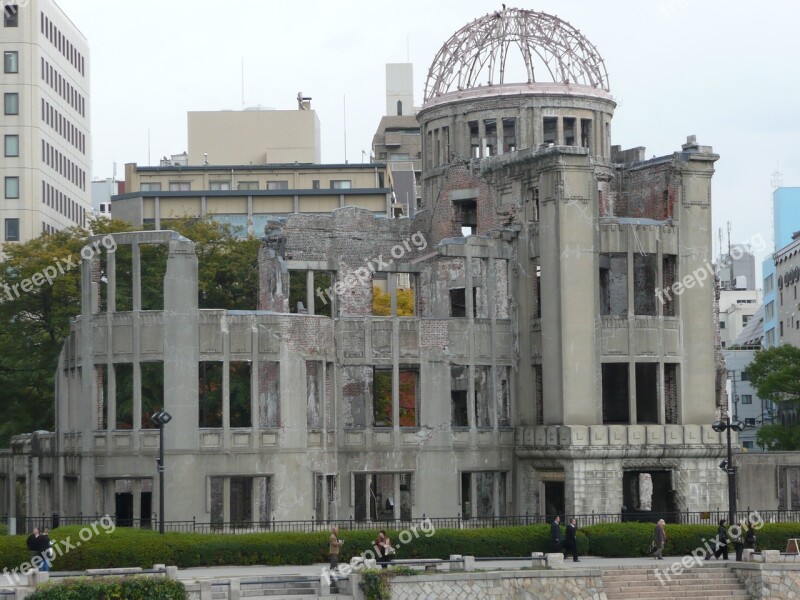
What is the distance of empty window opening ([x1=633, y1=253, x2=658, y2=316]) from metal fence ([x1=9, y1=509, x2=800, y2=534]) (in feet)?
25.9

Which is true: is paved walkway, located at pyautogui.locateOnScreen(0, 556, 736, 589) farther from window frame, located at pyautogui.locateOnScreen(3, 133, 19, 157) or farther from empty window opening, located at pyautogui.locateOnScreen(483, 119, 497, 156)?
window frame, located at pyautogui.locateOnScreen(3, 133, 19, 157)

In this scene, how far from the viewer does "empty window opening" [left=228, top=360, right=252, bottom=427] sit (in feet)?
230

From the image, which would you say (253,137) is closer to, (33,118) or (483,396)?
(33,118)

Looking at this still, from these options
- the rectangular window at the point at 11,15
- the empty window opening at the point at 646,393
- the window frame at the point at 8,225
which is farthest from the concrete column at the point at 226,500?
the rectangular window at the point at 11,15

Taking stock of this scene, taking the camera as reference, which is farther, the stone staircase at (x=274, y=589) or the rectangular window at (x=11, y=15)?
the rectangular window at (x=11, y=15)

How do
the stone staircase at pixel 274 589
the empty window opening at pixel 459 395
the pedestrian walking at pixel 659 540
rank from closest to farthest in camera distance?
1. the stone staircase at pixel 274 589
2. the pedestrian walking at pixel 659 540
3. the empty window opening at pixel 459 395

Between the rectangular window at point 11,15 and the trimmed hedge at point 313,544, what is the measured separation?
66.8m

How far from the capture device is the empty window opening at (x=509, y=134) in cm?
7350

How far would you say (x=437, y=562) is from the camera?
50.4 metres

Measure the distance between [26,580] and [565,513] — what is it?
23987 millimetres

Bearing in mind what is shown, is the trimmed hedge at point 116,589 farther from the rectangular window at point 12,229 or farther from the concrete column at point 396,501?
the rectangular window at point 12,229

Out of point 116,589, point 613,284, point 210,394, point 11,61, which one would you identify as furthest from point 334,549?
point 11,61

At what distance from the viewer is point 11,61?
11431 centimetres

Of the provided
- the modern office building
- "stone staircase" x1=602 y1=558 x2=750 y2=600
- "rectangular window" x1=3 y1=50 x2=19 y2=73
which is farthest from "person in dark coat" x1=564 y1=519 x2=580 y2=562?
the modern office building
